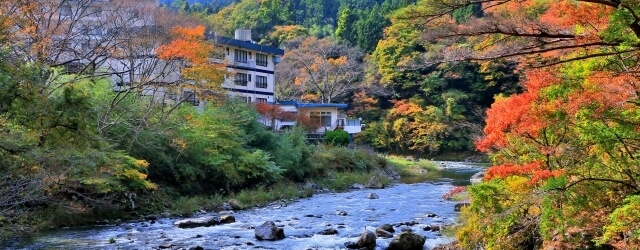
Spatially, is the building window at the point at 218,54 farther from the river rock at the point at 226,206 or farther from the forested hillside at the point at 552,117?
the forested hillside at the point at 552,117

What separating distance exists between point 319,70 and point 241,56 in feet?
32.0

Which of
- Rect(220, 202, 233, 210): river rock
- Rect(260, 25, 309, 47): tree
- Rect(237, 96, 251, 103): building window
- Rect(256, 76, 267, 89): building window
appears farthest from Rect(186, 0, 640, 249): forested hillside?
Rect(260, 25, 309, 47): tree

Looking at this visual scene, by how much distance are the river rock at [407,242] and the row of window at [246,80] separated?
23.3 meters

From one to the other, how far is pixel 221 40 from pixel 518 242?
2492cm

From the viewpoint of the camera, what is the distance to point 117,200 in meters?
16.5

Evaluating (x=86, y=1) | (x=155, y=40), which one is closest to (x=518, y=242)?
(x=86, y=1)

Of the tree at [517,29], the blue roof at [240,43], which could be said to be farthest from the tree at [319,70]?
the tree at [517,29]

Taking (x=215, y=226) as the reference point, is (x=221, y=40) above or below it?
above

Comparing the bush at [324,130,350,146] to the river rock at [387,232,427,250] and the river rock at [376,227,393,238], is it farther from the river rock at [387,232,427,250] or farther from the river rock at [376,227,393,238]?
the river rock at [387,232,427,250]

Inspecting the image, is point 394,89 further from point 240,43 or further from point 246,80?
point 240,43

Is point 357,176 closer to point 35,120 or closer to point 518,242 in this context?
point 518,242

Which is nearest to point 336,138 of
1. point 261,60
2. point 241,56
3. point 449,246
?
point 261,60

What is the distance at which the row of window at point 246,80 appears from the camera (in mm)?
34156

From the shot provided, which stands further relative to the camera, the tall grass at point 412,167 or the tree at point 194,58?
the tall grass at point 412,167
